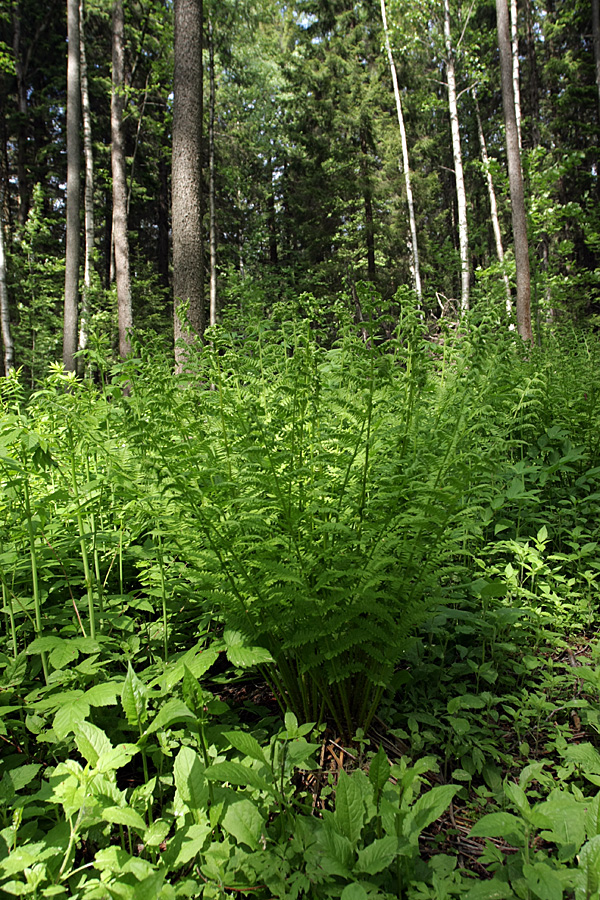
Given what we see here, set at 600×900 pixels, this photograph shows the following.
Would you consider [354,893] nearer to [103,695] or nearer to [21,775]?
[103,695]

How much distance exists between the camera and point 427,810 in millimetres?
1195

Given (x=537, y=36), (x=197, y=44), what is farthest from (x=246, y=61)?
(x=197, y=44)

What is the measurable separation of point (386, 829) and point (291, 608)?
0.59 metres

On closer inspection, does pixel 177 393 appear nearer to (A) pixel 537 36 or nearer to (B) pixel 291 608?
(B) pixel 291 608

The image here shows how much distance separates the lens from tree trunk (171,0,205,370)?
5.29m

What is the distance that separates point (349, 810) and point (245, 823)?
0.26 meters

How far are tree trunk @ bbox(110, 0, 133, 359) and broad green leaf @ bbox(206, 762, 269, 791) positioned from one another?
32.7ft

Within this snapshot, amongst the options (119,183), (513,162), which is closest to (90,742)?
(513,162)

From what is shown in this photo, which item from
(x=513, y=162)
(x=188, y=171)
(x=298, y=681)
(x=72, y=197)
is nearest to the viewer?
(x=298, y=681)

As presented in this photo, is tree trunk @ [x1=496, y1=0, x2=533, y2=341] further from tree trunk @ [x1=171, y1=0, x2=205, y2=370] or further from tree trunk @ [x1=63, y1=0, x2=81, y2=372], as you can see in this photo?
tree trunk @ [x1=63, y1=0, x2=81, y2=372]

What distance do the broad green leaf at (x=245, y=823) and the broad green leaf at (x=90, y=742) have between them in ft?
1.17

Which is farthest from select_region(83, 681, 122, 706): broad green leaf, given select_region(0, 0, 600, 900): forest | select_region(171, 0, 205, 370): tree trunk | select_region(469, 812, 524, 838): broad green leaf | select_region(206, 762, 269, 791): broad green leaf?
select_region(171, 0, 205, 370): tree trunk

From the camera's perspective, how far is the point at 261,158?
21859mm

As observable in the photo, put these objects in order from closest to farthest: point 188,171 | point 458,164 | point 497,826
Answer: point 497,826 → point 188,171 → point 458,164
